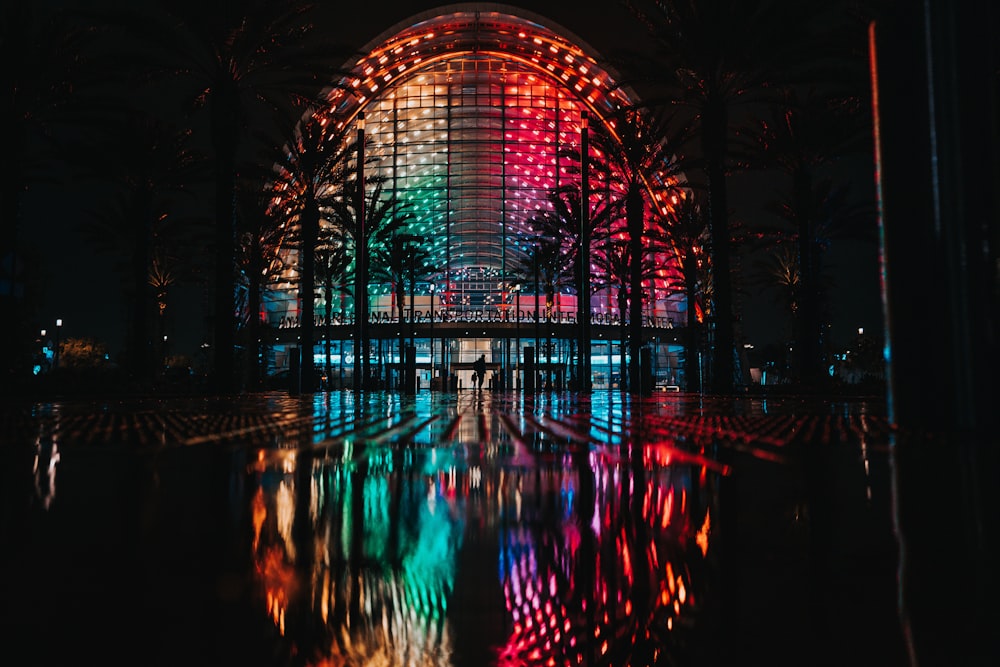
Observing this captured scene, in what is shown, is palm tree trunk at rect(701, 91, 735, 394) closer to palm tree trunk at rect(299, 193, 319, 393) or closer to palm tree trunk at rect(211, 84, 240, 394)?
palm tree trunk at rect(299, 193, 319, 393)

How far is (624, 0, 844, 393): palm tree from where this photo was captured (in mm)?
→ 19641

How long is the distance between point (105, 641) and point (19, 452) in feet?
10.1

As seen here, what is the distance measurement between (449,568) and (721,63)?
74.0 ft

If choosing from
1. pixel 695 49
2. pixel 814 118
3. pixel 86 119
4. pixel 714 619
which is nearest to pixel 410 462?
pixel 714 619

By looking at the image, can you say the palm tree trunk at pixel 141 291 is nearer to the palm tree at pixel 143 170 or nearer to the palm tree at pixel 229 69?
the palm tree at pixel 143 170

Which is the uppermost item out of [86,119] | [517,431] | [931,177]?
[86,119]

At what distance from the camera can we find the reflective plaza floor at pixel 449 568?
2.94ft

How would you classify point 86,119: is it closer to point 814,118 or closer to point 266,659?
point 814,118

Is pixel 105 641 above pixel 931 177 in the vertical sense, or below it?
below

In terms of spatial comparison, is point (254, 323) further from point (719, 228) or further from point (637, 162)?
point (719, 228)

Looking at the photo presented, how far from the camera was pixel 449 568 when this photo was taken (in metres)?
1.22

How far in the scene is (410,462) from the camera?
3018mm

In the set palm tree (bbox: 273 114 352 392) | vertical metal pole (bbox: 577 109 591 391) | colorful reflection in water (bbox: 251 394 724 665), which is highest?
palm tree (bbox: 273 114 352 392)

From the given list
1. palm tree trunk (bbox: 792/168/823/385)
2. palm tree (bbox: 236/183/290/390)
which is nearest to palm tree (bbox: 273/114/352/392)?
palm tree (bbox: 236/183/290/390)
